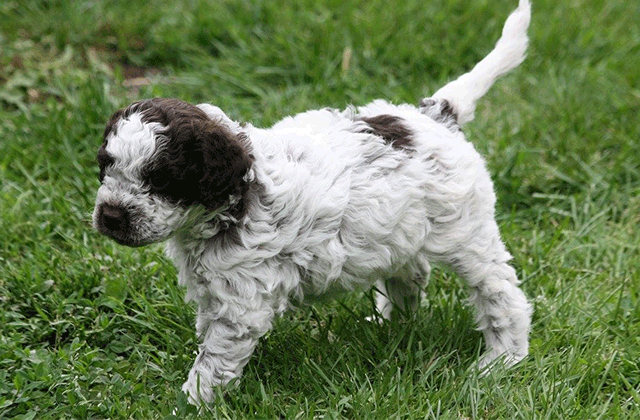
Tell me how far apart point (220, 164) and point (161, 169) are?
8.4 inches

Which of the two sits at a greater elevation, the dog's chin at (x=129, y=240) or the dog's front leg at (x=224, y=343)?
the dog's chin at (x=129, y=240)

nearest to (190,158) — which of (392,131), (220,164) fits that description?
(220,164)

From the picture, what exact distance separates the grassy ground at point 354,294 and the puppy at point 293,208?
1.12ft

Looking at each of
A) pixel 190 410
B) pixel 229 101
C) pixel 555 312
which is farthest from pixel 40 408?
pixel 229 101

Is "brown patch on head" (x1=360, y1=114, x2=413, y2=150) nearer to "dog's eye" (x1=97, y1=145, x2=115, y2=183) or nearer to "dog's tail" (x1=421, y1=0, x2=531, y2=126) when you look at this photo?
"dog's tail" (x1=421, y1=0, x2=531, y2=126)

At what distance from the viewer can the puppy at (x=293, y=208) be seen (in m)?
3.35

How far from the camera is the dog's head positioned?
10.8 feet

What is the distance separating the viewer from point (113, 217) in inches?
132

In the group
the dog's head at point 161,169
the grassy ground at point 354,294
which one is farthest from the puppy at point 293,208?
the grassy ground at point 354,294

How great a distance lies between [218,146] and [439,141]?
1072 millimetres

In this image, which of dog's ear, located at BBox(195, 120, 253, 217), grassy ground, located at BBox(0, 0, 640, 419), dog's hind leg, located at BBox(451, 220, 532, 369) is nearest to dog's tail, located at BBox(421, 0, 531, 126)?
dog's hind leg, located at BBox(451, 220, 532, 369)

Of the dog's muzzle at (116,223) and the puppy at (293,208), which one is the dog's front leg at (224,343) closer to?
the puppy at (293,208)

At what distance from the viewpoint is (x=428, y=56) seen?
687cm

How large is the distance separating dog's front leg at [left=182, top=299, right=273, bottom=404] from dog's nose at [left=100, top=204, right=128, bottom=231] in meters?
0.51
